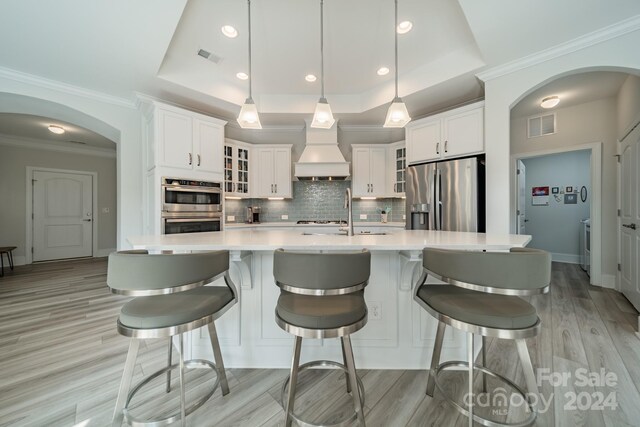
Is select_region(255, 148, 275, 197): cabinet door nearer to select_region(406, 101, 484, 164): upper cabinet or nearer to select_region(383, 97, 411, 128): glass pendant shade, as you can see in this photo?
select_region(406, 101, 484, 164): upper cabinet

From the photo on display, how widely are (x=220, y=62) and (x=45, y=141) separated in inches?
213

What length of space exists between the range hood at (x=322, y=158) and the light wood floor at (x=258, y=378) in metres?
3.10

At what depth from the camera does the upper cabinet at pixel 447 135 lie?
10.1 feet

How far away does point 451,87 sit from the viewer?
320 centimetres

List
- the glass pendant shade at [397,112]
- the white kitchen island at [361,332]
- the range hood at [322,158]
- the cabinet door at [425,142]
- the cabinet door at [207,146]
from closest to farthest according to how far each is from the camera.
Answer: the white kitchen island at [361,332] < the glass pendant shade at [397,112] < the cabinet door at [425,142] < the cabinet door at [207,146] < the range hood at [322,158]

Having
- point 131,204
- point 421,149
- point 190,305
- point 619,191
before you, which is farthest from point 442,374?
point 131,204

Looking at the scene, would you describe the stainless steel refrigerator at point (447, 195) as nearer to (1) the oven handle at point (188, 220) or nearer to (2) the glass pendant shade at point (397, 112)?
(2) the glass pendant shade at point (397, 112)

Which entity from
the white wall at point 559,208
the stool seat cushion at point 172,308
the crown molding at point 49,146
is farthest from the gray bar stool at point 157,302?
the crown molding at point 49,146

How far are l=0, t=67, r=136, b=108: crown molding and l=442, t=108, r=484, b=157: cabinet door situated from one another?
4.33 m

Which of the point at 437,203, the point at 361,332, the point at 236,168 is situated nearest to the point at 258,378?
the point at 361,332

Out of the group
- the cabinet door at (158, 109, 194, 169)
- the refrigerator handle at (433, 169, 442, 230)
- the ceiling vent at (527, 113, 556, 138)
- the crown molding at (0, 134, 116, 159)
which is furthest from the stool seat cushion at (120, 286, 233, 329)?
the crown molding at (0, 134, 116, 159)

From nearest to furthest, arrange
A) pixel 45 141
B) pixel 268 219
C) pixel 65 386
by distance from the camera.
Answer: pixel 65 386, pixel 268 219, pixel 45 141

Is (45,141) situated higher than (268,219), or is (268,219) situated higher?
(45,141)

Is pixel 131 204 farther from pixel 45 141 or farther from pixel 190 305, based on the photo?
pixel 45 141
